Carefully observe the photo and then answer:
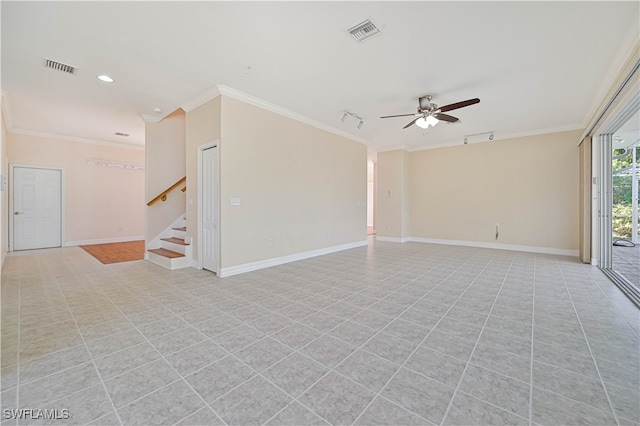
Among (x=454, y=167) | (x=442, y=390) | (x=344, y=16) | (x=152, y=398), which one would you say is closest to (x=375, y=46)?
(x=344, y=16)

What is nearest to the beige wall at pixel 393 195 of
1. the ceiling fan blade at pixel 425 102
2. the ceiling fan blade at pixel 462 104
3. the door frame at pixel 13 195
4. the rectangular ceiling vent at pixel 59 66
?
the ceiling fan blade at pixel 425 102

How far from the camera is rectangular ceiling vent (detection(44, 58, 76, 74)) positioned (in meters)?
3.38

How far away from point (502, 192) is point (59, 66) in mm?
9012

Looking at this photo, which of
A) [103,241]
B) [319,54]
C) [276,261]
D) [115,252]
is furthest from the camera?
[103,241]

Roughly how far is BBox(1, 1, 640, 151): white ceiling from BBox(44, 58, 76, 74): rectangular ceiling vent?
67 millimetres

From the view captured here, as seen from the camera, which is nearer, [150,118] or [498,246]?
[150,118]

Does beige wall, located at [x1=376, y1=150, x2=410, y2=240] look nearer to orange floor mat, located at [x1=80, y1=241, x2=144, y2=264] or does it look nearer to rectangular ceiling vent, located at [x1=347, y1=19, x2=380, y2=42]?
rectangular ceiling vent, located at [x1=347, y1=19, x2=380, y2=42]

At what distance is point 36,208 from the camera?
6.56 metres

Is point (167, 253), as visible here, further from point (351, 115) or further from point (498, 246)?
point (498, 246)

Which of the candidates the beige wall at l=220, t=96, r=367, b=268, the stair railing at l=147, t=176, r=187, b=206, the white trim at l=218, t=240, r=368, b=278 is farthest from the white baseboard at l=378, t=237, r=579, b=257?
the stair railing at l=147, t=176, r=187, b=206

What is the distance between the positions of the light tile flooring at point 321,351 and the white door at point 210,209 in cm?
58

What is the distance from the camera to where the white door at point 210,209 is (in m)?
4.27

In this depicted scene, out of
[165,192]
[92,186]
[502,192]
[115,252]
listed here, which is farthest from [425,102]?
[92,186]

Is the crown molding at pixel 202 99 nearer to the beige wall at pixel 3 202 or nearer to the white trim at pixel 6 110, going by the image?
the white trim at pixel 6 110
